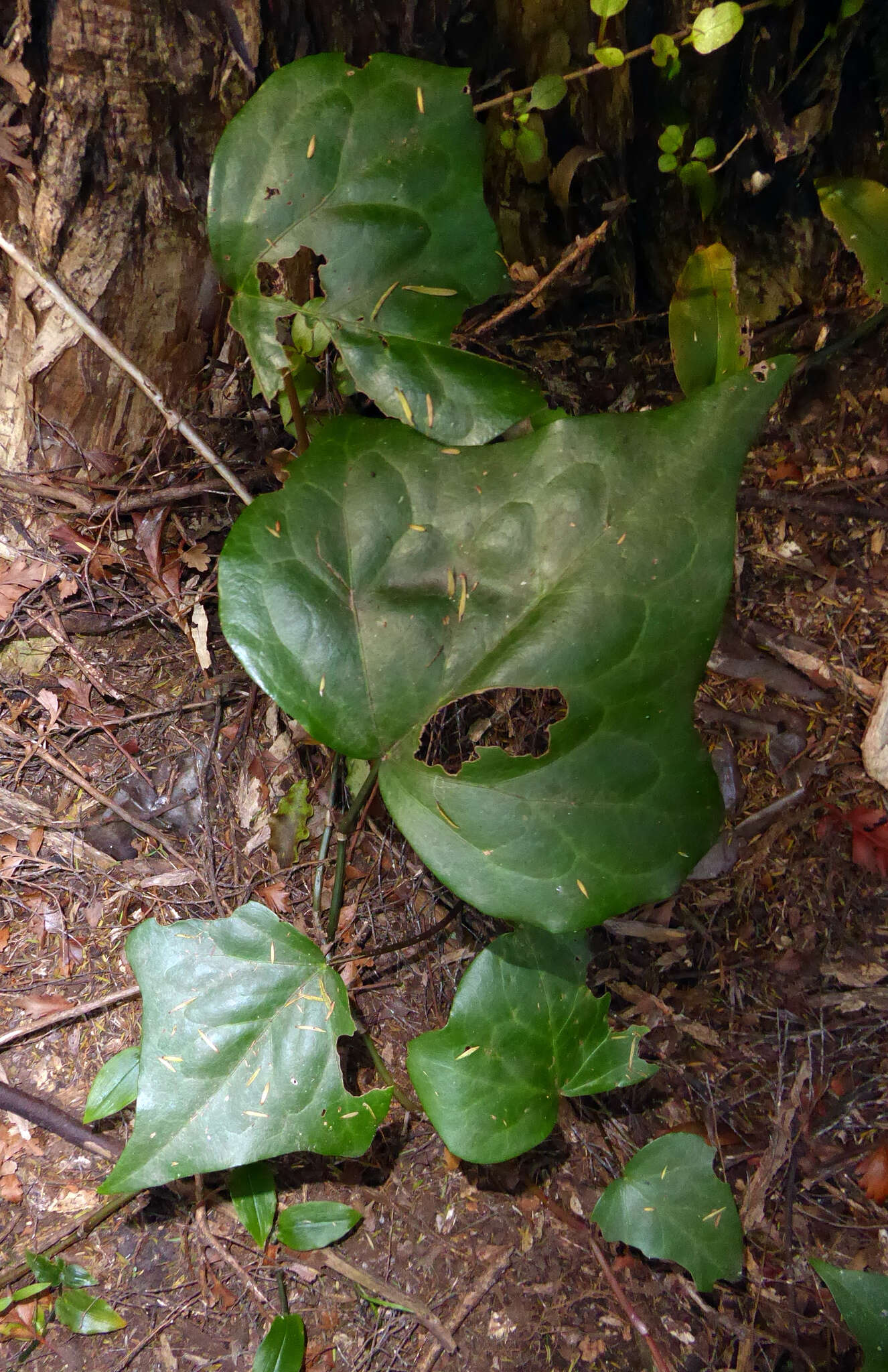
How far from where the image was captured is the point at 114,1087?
1.44m

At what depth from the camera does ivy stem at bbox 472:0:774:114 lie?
51.3 inches

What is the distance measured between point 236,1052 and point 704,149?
1844 millimetres

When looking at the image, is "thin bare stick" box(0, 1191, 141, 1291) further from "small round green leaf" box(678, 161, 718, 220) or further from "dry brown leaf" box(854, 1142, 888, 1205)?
"small round green leaf" box(678, 161, 718, 220)

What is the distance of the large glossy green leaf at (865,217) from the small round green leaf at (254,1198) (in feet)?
6.73

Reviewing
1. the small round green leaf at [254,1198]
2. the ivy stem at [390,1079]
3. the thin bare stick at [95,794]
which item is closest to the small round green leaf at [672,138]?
the thin bare stick at [95,794]

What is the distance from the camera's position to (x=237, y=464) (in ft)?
5.32

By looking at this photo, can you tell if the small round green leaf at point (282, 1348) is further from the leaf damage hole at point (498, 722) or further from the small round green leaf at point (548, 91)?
the small round green leaf at point (548, 91)

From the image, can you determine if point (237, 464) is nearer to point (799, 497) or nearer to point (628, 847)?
point (628, 847)

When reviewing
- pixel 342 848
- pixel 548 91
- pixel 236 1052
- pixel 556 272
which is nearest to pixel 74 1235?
pixel 236 1052

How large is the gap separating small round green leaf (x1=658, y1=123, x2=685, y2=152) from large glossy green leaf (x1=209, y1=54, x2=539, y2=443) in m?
0.50

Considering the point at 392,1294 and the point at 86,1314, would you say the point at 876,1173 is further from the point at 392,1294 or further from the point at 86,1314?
the point at 86,1314

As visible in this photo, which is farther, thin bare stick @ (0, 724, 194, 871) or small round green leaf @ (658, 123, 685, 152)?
thin bare stick @ (0, 724, 194, 871)

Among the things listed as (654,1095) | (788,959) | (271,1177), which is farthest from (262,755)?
(788,959)

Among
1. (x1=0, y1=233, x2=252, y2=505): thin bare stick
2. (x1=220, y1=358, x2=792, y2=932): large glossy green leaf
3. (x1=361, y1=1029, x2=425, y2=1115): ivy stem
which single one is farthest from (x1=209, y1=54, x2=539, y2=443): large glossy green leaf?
(x1=361, y1=1029, x2=425, y2=1115): ivy stem
